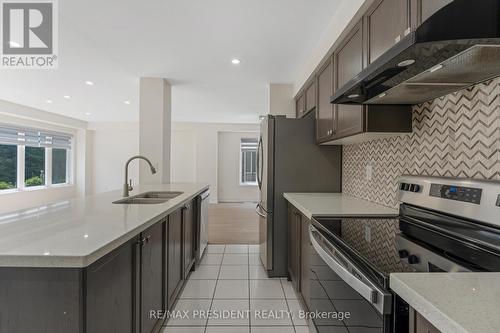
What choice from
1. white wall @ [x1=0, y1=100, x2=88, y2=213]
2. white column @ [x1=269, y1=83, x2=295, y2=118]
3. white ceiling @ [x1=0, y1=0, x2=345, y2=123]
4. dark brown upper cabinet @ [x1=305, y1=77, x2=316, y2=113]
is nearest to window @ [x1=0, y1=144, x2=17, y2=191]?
white wall @ [x1=0, y1=100, x2=88, y2=213]

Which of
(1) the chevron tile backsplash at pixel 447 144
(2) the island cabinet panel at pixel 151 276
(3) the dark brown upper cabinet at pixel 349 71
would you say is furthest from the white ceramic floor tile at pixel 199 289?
(3) the dark brown upper cabinet at pixel 349 71

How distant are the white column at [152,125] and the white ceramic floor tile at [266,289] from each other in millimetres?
2161

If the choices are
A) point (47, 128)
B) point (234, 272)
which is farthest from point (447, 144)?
point (47, 128)

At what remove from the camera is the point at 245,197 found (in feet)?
26.3

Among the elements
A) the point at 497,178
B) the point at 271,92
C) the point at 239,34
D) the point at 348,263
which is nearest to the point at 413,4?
the point at 497,178

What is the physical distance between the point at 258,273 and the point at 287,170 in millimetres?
1182

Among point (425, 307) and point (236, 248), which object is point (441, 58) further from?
point (236, 248)

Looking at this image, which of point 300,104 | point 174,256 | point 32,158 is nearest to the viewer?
point 174,256

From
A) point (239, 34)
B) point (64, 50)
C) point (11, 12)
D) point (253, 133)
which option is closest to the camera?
point (11, 12)

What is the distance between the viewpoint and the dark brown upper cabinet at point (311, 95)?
2.79 m

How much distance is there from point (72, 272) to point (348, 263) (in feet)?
3.25

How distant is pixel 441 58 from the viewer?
94 centimetres

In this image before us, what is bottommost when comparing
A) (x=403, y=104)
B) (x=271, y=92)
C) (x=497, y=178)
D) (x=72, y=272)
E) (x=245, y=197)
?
(x=245, y=197)

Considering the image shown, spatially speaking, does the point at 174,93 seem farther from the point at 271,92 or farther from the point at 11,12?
the point at 11,12
